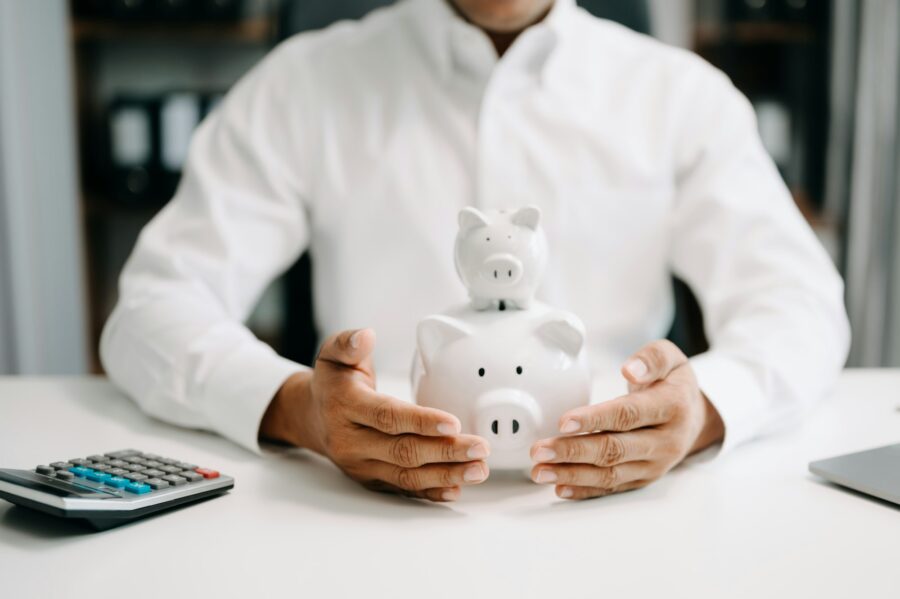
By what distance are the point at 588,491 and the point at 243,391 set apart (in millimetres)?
333

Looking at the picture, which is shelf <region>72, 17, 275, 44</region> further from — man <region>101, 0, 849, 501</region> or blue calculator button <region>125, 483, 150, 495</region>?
blue calculator button <region>125, 483, 150, 495</region>

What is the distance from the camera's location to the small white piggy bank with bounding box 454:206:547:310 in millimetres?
617

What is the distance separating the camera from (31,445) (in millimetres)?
759

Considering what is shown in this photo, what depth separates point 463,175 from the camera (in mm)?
1171

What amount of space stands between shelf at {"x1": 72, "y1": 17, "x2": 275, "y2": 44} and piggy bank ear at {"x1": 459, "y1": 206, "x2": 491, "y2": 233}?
70.4 inches

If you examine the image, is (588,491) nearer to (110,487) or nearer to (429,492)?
(429,492)

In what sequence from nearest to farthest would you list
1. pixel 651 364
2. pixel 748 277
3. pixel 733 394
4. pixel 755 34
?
pixel 651 364
pixel 733 394
pixel 748 277
pixel 755 34

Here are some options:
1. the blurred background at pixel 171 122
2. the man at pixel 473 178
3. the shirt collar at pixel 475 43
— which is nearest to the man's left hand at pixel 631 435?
the man at pixel 473 178

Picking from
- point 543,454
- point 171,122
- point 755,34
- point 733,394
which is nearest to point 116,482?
point 543,454

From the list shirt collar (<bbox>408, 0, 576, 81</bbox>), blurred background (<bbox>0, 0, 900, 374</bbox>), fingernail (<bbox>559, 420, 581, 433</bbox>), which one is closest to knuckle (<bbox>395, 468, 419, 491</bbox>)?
fingernail (<bbox>559, 420, 581, 433</bbox>)

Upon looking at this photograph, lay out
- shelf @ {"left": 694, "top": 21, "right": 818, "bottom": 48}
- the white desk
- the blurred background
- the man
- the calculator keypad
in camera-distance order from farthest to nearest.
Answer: shelf @ {"left": 694, "top": 21, "right": 818, "bottom": 48} < the blurred background < the man < the calculator keypad < the white desk

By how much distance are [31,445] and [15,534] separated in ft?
0.71

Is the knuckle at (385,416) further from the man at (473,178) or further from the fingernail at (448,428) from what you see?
the man at (473,178)

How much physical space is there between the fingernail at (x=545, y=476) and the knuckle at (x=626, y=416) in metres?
0.06
